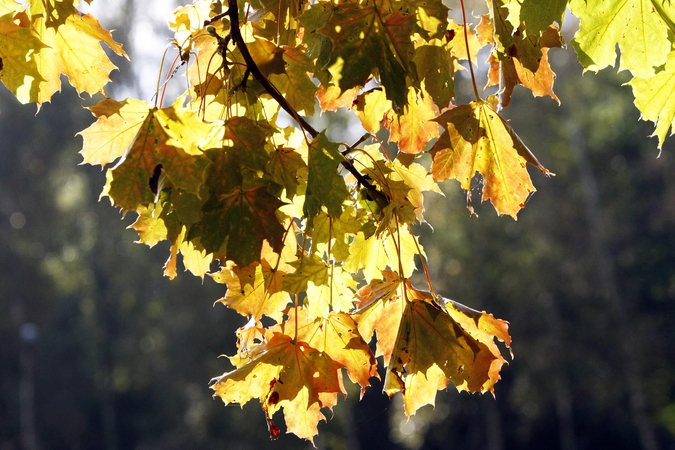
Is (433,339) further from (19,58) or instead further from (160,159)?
(19,58)

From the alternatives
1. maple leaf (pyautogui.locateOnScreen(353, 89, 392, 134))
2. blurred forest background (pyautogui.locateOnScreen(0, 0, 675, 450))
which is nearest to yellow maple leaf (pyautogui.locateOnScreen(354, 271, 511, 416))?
maple leaf (pyautogui.locateOnScreen(353, 89, 392, 134))

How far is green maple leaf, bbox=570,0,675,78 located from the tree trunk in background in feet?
44.3

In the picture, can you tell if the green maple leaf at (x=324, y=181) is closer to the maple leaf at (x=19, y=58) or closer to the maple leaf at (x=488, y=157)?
the maple leaf at (x=488, y=157)

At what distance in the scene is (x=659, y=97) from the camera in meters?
1.32

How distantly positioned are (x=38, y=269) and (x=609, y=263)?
538 inches

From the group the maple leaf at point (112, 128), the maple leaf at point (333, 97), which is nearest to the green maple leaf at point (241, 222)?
the maple leaf at point (112, 128)

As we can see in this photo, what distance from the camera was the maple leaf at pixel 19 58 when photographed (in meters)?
1.38

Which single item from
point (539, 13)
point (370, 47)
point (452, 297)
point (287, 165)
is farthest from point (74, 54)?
point (452, 297)

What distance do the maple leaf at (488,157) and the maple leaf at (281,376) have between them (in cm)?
45

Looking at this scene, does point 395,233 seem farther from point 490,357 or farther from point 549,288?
point 549,288

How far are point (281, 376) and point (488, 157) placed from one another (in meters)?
0.63

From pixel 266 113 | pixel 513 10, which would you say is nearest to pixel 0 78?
pixel 266 113

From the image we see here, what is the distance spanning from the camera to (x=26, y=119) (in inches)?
719

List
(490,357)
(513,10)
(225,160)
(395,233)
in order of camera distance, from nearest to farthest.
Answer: (225,160) < (513,10) < (490,357) < (395,233)
